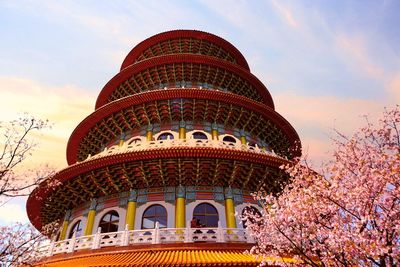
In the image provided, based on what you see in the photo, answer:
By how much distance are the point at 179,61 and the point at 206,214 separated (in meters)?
12.2

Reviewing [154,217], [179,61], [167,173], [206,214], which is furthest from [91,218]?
[179,61]

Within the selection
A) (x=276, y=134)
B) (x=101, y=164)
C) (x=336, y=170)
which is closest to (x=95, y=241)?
(x=101, y=164)

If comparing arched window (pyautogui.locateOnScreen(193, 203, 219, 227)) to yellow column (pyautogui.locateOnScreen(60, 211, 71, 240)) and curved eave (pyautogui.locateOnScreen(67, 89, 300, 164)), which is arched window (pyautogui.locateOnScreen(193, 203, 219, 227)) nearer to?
curved eave (pyautogui.locateOnScreen(67, 89, 300, 164))

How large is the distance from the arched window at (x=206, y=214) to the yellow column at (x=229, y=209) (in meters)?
0.55

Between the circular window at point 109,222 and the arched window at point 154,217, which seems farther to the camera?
the circular window at point 109,222

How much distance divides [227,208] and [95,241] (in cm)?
633

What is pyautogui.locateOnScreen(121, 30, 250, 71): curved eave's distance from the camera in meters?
28.3

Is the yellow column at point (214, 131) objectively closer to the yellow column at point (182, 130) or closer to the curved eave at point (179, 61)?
the yellow column at point (182, 130)

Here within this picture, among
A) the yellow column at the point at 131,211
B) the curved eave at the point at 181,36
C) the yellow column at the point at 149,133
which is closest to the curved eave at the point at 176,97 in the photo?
the yellow column at the point at 149,133

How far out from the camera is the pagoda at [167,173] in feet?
45.3

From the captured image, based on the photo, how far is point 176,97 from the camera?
20484mm

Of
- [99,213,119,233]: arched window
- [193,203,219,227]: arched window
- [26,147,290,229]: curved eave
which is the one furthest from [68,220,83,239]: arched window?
[193,203,219,227]: arched window

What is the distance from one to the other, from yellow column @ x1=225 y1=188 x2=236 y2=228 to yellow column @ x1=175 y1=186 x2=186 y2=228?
2120mm

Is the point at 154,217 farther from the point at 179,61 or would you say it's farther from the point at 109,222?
the point at 179,61
